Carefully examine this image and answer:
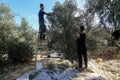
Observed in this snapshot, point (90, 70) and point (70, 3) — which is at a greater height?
point (70, 3)

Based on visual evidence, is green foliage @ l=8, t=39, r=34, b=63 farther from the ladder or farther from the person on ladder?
the person on ladder

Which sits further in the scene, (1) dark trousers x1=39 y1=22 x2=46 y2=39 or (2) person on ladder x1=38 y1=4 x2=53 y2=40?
(1) dark trousers x1=39 y1=22 x2=46 y2=39

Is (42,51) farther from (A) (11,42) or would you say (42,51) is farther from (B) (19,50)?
(A) (11,42)

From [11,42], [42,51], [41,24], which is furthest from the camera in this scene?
[11,42]

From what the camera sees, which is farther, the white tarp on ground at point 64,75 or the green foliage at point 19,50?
the green foliage at point 19,50

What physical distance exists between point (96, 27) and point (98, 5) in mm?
1140

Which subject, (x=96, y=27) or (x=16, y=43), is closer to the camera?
(x=96, y=27)

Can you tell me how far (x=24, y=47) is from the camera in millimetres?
15039

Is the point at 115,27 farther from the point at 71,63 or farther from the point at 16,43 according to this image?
the point at 16,43

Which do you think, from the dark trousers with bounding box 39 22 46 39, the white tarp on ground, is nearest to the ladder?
the dark trousers with bounding box 39 22 46 39

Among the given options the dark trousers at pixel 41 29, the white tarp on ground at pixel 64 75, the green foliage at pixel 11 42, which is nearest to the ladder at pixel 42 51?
the dark trousers at pixel 41 29

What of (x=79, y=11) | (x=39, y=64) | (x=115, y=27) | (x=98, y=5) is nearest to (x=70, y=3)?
(x=79, y=11)

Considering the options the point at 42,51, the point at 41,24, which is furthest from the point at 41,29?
the point at 42,51

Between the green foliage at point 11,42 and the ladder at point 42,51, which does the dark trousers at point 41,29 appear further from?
the green foliage at point 11,42
